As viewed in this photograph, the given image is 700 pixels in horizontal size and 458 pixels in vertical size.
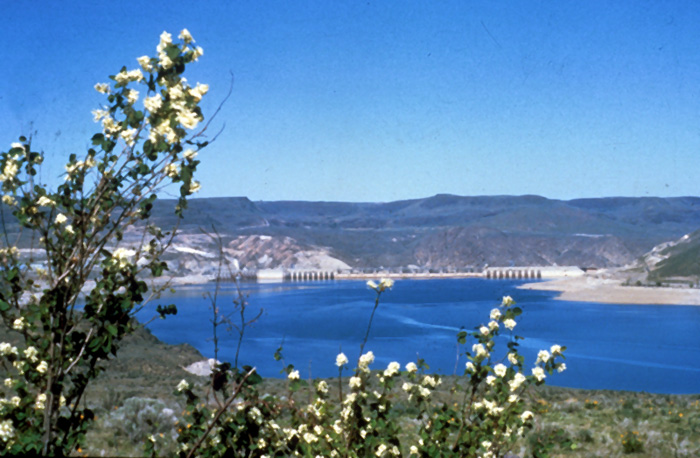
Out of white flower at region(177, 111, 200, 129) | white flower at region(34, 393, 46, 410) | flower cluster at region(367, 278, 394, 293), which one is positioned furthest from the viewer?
flower cluster at region(367, 278, 394, 293)

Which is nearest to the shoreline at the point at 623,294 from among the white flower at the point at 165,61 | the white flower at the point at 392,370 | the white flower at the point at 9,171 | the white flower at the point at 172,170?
the white flower at the point at 392,370

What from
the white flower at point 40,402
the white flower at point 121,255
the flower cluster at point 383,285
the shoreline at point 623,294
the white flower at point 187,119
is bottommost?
the shoreline at point 623,294

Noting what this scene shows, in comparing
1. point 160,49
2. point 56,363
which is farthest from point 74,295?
point 160,49

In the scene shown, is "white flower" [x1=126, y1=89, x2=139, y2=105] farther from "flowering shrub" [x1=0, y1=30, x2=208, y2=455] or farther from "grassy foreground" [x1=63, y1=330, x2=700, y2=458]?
"grassy foreground" [x1=63, y1=330, x2=700, y2=458]

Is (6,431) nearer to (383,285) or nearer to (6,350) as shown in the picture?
(6,350)

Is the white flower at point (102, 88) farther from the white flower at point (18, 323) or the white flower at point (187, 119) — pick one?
the white flower at point (18, 323)

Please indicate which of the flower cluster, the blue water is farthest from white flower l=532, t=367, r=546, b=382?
the blue water
